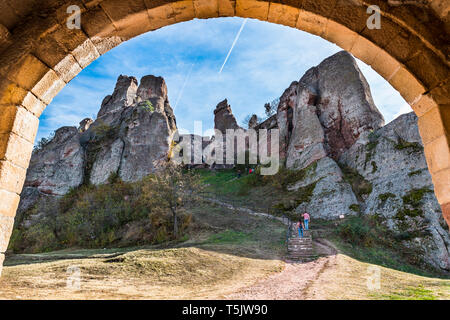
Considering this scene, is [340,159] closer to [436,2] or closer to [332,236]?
[332,236]

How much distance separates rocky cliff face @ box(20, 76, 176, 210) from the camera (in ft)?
102

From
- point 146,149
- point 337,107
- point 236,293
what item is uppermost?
point 337,107

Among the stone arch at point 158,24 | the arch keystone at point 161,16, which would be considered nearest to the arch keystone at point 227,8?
the stone arch at point 158,24

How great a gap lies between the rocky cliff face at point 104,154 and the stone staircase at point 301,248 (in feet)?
62.0

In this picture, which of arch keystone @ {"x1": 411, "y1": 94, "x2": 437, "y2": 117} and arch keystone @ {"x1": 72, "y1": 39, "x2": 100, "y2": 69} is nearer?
arch keystone @ {"x1": 411, "y1": 94, "x2": 437, "y2": 117}

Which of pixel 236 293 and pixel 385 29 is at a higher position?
pixel 385 29

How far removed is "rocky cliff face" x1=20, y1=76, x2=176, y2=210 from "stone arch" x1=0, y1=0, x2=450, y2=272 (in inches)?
1017

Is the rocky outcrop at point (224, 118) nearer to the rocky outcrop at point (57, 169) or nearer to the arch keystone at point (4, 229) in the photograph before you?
the rocky outcrop at point (57, 169)

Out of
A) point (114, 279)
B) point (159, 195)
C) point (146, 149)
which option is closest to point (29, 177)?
point (146, 149)

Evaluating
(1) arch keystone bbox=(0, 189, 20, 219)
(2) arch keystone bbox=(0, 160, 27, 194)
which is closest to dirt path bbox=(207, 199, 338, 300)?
(1) arch keystone bbox=(0, 189, 20, 219)

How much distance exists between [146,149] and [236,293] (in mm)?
28933


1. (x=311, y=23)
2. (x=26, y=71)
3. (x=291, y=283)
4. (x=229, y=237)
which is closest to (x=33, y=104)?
(x=26, y=71)

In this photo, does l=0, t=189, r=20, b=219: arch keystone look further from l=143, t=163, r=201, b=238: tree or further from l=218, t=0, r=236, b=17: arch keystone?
l=143, t=163, r=201, b=238: tree

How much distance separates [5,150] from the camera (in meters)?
Answer: 2.84
